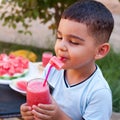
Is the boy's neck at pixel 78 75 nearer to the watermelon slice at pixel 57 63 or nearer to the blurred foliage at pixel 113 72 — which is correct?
the watermelon slice at pixel 57 63

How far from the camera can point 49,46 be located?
595 cm

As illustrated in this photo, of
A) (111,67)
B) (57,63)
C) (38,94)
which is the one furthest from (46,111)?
(111,67)

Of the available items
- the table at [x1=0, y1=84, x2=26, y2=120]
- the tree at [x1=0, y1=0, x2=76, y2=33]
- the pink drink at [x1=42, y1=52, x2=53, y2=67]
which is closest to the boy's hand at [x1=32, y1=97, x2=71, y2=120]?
the table at [x1=0, y1=84, x2=26, y2=120]

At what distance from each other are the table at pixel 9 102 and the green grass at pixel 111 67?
54.1 inches

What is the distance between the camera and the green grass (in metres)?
4.05

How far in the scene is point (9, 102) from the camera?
9.01 ft

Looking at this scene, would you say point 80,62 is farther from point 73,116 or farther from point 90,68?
point 73,116

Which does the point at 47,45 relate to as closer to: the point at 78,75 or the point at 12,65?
the point at 12,65

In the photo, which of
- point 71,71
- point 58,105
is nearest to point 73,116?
point 58,105

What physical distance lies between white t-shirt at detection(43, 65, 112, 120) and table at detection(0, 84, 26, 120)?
2.26 ft

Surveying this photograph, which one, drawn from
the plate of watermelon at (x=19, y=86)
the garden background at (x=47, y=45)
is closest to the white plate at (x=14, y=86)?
the plate of watermelon at (x=19, y=86)

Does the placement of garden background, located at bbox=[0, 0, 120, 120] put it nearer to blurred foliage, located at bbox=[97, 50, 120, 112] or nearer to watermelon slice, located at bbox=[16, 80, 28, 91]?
blurred foliage, located at bbox=[97, 50, 120, 112]

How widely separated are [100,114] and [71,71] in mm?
271

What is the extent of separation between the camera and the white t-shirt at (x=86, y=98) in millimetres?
1861
